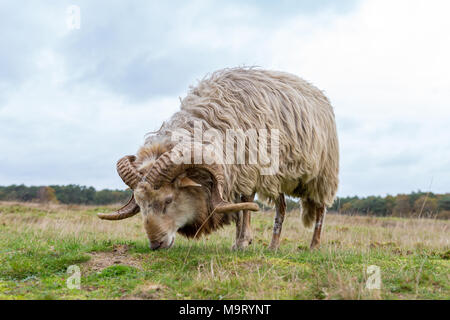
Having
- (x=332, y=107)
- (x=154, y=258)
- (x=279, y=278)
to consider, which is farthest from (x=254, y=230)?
(x=279, y=278)

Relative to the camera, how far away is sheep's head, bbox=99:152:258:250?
258 inches

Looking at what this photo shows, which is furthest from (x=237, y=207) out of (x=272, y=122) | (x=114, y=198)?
(x=114, y=198)

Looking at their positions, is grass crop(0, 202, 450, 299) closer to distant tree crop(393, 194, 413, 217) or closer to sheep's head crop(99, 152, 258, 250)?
sheep's head crop(99, 152, 258, 250)

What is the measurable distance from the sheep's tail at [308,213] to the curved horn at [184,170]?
3.76 metres

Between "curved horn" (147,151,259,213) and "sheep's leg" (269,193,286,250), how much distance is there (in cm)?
239

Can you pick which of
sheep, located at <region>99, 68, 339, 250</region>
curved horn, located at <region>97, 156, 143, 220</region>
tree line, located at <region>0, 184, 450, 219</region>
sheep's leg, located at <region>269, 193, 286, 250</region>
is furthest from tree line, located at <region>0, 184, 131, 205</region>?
curved horn, located at <region>97, 156, 143, 220</region>

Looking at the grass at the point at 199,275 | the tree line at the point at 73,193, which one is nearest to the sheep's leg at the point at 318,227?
the grass at the point at 199,275

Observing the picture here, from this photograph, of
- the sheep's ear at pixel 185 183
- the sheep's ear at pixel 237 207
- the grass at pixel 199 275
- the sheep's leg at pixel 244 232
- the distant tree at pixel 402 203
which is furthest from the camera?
the distant tree at pixel 402 203

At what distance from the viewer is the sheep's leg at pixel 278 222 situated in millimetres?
8722

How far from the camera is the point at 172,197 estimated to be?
676 centimetres

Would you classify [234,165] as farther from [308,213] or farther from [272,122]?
[308,213]

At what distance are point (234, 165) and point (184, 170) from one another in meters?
1.08

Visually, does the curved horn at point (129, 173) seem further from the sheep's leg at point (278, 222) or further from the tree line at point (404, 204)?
the tree line at point (404, 204)

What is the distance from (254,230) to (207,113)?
25.4 ft
